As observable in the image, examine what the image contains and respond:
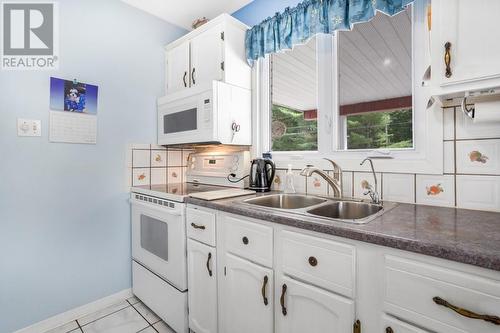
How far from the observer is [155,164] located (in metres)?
2.24

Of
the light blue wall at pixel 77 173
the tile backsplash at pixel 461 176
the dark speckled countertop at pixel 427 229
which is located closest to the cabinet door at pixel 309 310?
the dark speckled countertop at pixel 427 229

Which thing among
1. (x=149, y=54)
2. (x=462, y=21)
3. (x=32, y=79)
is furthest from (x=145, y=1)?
(x=462, y=21)

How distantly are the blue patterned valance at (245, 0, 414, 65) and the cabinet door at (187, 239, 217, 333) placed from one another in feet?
4.80

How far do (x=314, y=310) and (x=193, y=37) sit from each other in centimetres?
208

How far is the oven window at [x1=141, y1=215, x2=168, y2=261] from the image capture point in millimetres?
1671

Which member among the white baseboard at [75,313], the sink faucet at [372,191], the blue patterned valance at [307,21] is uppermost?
the blue patterned valance at [307,21]

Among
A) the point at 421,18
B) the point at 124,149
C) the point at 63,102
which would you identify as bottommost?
the point at 124,149

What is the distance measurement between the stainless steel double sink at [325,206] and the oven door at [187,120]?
617 millimetres

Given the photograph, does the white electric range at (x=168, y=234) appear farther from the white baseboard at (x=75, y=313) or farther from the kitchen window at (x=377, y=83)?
the kitchen window at (x=377, y=83)

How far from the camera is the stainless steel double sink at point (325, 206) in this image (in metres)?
1.21

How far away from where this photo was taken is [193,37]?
6.72 ft

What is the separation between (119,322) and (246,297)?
1120 millimetres

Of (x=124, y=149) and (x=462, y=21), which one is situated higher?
(x=462, y=21)

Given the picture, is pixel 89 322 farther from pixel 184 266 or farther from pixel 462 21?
pixel 462 21
